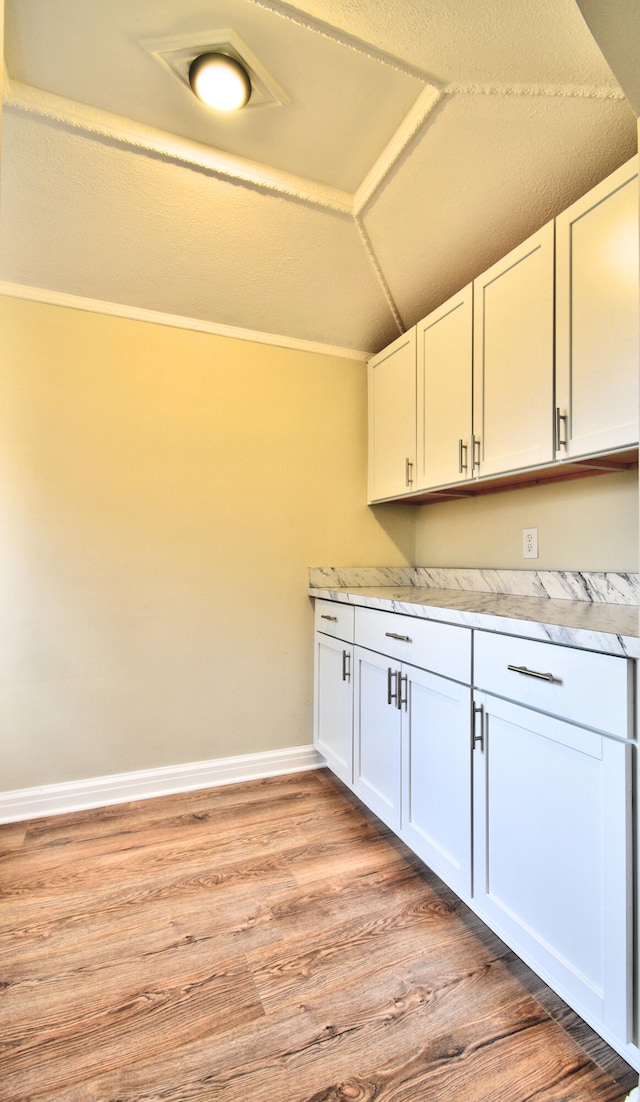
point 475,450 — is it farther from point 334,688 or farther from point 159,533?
point 159,533

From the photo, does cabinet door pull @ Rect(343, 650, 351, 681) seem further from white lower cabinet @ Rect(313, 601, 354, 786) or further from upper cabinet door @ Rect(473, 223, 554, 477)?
upper cabinet door @ Rect(473, 223, 554, 477)

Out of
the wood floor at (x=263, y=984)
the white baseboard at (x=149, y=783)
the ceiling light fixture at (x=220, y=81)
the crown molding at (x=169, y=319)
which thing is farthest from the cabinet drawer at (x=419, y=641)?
the ceiling light fixture at (x=220, y=81)

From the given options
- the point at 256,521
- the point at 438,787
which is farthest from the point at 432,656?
the point at 256,521

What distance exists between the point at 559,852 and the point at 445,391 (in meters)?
1.67

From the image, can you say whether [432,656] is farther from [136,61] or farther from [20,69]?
[20,69]

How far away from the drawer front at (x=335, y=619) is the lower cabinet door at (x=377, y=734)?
0.13m

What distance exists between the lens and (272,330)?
8.05 ft

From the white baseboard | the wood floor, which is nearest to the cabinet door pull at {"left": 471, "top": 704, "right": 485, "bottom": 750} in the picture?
the wood floor

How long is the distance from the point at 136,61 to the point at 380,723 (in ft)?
7.65

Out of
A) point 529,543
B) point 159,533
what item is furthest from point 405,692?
point 159,533

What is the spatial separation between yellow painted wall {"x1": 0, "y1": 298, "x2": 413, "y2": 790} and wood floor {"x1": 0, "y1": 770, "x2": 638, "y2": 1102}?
0.54 meters

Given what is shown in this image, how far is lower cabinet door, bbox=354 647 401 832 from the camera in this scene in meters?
1.76

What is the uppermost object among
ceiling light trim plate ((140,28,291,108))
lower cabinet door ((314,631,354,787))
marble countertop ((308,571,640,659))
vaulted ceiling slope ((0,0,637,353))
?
ceiling light trim plate ((140,28,291,108))

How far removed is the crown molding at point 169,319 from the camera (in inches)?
81.2
